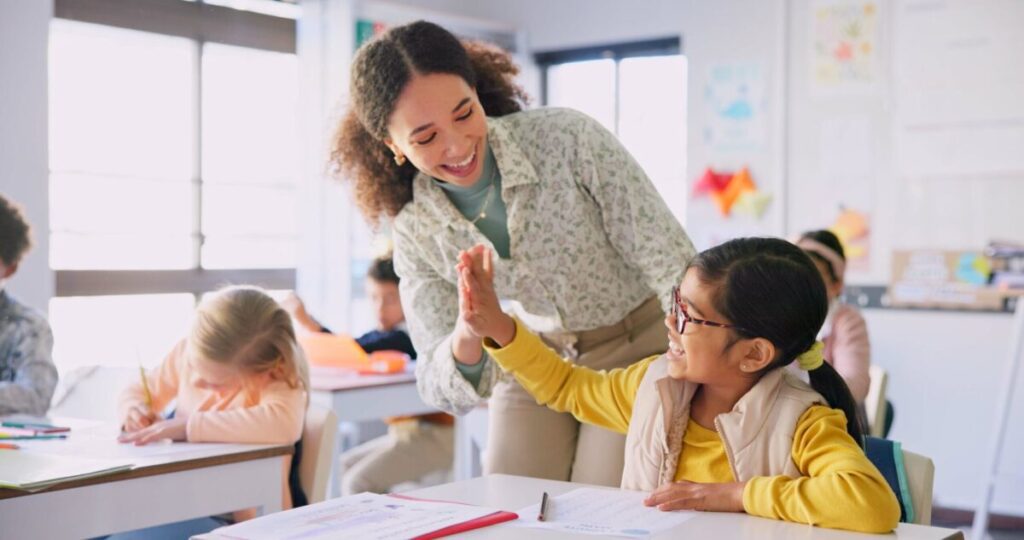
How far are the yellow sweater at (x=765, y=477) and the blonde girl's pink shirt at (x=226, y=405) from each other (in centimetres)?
69

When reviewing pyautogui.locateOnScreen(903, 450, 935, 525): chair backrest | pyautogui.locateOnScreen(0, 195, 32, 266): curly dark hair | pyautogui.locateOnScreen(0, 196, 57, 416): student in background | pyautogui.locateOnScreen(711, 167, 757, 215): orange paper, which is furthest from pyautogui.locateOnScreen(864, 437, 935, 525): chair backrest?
pyautogui.locateOnScreen(711, 167, 757, 215): orange paper

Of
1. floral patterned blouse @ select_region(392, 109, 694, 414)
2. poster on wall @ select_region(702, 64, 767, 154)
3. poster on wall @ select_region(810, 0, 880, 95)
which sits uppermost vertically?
poster on wall @ select_region(810, 0, 880, 95)

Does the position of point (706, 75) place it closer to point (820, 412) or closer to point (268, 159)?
point (268, 159)

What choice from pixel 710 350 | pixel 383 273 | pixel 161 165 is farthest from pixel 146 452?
pixel 161 165

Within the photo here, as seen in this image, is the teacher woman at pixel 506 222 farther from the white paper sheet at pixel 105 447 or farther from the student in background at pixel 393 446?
the student in background at pixel 393 446

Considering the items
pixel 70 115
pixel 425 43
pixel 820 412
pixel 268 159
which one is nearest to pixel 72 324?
pixel 70 115

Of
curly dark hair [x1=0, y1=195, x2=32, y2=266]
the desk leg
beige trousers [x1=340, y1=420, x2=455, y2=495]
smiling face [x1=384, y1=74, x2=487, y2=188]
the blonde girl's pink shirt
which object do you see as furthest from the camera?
beige trousers [x1=340, y1=420, x2=455, y2=495]

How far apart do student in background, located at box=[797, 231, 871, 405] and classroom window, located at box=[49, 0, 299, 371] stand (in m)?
2.54

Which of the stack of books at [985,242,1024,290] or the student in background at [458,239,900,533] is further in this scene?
the stack of books at [985,242,1024,290]

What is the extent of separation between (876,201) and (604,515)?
373 cm

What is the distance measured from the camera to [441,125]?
6.21 ft

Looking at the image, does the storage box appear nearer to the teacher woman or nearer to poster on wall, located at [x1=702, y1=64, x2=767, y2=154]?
poster on wall, located at [x1=702, y1=64, x2=767, y2=154]

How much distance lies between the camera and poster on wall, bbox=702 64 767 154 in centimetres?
528

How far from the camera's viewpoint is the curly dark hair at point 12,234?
3.01 m
